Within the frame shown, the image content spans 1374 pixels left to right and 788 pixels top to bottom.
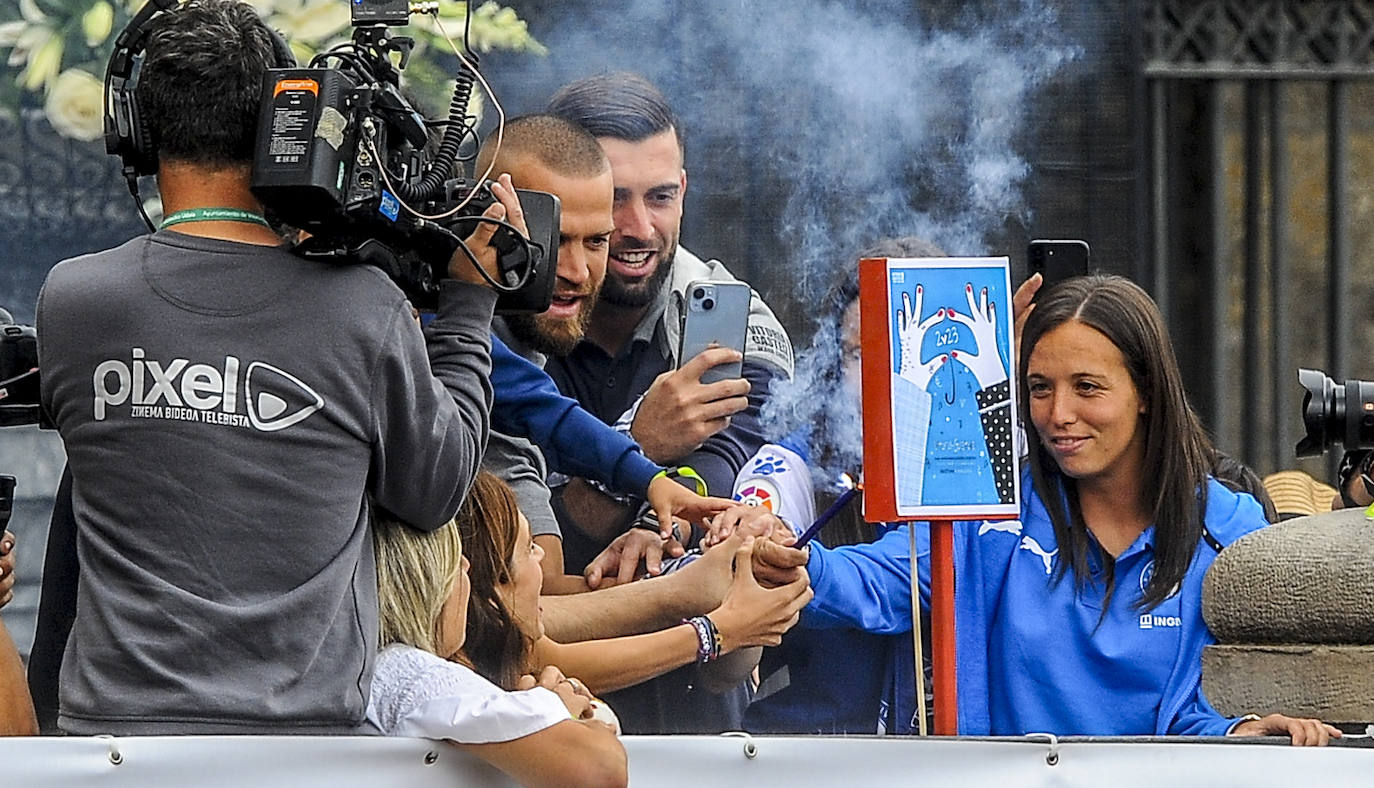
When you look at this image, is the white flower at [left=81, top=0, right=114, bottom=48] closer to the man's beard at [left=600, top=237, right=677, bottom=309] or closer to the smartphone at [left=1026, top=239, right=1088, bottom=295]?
the man's beard at [left=600, top=237, right=677, bottom=309]

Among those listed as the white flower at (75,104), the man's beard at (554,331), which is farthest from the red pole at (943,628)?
the white flower at (75,104)

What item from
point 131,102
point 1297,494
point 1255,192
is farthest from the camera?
point 1255,192

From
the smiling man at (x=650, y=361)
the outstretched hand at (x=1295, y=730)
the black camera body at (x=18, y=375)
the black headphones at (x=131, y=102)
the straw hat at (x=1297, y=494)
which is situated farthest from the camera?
the straw hat at (x=1297, y=494)

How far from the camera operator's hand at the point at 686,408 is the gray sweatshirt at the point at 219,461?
1323 millimetres

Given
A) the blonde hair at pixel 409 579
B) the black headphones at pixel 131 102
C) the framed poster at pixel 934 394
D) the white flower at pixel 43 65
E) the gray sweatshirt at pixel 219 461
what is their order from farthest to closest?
the white flower at pixel 43 65
the framed poster at pixel 934 394
the blonde hair at pixel 409 579
the black headphones at pixel 131 102
the gray sweatshirt at pixel 219 461

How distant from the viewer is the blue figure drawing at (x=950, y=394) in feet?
9.73

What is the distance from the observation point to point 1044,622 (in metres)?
3.59

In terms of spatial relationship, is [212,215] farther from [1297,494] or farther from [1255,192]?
[1255,192]

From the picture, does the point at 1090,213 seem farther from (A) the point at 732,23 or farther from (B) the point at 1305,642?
(B) the point at 1305,642

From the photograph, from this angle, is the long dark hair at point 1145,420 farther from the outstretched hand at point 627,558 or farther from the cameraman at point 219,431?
the cameraman at point 219,431

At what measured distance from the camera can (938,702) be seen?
295 centimetres

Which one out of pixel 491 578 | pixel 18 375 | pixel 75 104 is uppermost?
pixel 75 104

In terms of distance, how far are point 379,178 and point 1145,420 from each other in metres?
1.93

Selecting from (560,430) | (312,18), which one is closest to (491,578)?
(560,430)
